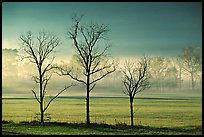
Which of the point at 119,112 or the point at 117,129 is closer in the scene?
the point at 117,129

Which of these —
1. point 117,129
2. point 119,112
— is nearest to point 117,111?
point 119,112

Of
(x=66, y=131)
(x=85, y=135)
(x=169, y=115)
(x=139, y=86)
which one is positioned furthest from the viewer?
(x=169, y=115)

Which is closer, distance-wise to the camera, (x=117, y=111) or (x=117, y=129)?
(x=117, y=129)

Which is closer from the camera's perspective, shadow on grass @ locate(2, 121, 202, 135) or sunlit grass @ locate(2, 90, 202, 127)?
shadow on grass @ locate(2, 121, 202, 135)

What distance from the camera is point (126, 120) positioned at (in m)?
15.8

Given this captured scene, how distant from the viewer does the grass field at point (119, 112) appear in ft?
51.9

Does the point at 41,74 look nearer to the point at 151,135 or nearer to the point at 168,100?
the point at 151,135

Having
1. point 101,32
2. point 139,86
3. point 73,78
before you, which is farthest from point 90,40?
point 139,86

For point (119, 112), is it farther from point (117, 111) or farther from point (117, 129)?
point (117, 129)

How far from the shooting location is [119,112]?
1905 centimetres

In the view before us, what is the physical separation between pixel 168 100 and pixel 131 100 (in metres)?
9.05

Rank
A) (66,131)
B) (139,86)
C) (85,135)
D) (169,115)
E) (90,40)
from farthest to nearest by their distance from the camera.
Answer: (169,115)
(139,86)
(90,40)
(66,131)
(85,135)

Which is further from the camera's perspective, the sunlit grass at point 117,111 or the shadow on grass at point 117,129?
the sunlit grass at point 117,111

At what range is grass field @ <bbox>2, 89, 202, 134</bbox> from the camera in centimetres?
1581
